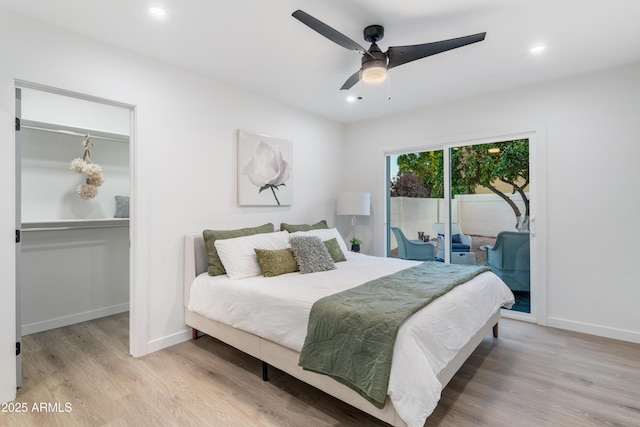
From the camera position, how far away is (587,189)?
126 inches

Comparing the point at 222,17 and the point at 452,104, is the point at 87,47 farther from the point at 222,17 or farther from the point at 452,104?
the point at 452,104

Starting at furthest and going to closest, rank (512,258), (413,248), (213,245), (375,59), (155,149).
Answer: (413,248), (512,258), (213,245), (155,149), (375,59)

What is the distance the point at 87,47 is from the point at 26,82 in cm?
53

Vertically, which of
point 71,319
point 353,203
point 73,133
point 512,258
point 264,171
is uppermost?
point 73,133

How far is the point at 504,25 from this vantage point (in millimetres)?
2346

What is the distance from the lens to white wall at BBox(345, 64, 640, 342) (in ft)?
9.86

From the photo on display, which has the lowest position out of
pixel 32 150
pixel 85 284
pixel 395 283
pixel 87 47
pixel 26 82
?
pixel 85 284

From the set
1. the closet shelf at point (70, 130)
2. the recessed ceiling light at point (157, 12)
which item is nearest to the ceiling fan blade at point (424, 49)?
the recessed ceiling light at point (157, 12)

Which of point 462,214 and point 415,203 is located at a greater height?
point 415,203

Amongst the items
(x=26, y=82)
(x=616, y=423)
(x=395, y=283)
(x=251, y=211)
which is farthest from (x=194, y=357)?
(x=616, y=423)

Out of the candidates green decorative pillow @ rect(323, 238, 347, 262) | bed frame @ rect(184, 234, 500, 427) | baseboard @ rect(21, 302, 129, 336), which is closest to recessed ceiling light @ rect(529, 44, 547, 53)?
bed frame @ rect(184, 234, 500, 427)

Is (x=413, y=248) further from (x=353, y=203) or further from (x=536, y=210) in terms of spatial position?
(x=536, y=210)

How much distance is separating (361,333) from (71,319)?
3507 millimetres

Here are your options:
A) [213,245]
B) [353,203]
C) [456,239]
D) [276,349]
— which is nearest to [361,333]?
[276,349]
